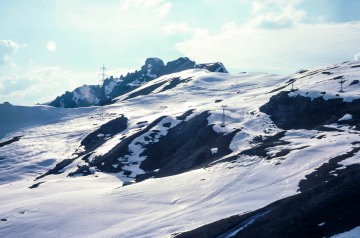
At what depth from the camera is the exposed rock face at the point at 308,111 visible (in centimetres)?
8375

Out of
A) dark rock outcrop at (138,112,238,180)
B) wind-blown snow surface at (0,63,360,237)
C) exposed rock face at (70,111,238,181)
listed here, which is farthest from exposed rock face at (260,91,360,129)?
dark rock outcrop at (138,112,238,180)

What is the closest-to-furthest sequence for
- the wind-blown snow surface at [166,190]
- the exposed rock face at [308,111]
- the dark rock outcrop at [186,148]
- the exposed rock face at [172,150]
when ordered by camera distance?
the wind-blown snow surface at [166,190] → the dark rock outcrop at [186,148] → the exposed rock face at [172,150] → the exposed rock face at [308,111]

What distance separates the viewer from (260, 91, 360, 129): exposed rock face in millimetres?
83750

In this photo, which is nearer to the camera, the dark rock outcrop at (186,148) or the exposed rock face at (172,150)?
the dark rock outcrop at (186,148)

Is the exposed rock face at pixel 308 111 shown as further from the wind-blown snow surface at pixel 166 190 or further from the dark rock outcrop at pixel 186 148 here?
the dark rock outcrop at pixel 186 148

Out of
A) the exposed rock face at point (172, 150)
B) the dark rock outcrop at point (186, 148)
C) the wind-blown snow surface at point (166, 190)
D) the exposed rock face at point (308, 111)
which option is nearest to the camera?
the wind-blown snow surface at point (166, 190)

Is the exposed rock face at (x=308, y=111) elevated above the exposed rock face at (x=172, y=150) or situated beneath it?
elevated above

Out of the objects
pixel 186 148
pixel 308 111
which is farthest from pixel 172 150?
pixel 308 111

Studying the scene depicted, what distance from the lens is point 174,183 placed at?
213ft

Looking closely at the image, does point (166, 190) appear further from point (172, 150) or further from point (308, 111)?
point (308, 111)

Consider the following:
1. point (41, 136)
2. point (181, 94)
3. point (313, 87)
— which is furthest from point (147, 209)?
point (181, 94)

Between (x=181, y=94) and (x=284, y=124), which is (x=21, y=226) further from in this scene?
(x=181, y=94)

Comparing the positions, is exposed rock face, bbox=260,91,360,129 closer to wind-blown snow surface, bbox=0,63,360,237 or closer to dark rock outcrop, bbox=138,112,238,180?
wind-blown snow surface, bbox=0,63,360,237

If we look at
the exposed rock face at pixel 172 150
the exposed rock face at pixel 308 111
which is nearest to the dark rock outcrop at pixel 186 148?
the exposed rock face at pixel 172 150
